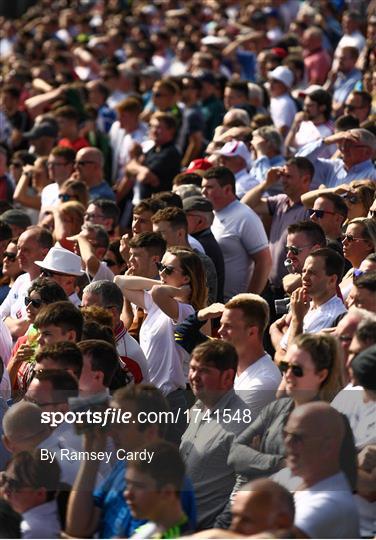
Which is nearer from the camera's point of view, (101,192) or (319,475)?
(319,475)

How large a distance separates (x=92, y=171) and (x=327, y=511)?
A: 23.6ft

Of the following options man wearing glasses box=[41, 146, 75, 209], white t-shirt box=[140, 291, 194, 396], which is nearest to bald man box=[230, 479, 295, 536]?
white t-shirt box=[140, 291, 194, 396]

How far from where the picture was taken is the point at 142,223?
1011cm

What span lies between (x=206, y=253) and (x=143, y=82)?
8857 mm

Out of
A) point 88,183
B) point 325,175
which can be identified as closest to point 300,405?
point 325,175

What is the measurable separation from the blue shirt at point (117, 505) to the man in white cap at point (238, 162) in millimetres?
5699

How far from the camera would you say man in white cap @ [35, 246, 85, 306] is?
29.9 ft

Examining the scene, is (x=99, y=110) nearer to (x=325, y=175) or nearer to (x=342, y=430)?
(x=325, y=175)

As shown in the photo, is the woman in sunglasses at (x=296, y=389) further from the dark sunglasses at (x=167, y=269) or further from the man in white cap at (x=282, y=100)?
the man in white cap at (x=282, y=100)

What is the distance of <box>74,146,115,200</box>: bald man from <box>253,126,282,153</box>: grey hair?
1427 mm

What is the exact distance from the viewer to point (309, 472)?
5.60m

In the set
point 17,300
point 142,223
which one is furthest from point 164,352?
point 142,223

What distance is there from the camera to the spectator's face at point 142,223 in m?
10.1

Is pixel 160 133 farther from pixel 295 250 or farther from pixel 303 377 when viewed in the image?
pixel 303 377
